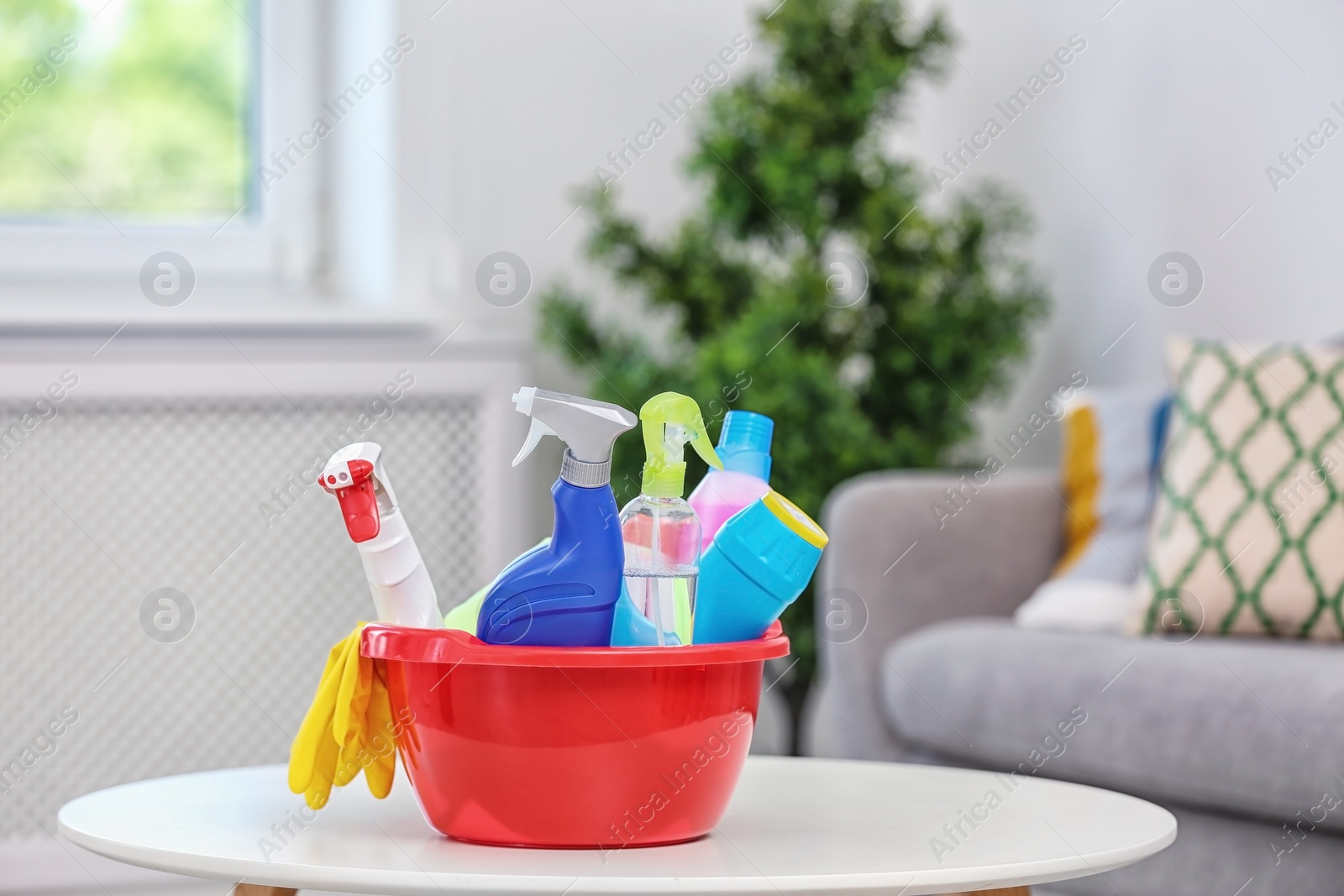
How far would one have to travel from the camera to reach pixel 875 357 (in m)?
2.06

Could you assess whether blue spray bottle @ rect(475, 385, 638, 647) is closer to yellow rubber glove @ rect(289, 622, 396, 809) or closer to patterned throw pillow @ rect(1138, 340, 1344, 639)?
yellow rubber glove @ rect(289, 622, 396, 809)

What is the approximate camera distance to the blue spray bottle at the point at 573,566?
0.68m

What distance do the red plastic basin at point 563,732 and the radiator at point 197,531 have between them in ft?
4.16

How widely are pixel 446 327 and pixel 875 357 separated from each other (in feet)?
2.08

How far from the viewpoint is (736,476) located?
79 cm

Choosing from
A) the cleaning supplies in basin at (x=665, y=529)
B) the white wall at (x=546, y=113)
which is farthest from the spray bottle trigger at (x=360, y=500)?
the white wall at (x=546, y=113)

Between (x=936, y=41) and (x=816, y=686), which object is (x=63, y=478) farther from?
(x=936, y=41)

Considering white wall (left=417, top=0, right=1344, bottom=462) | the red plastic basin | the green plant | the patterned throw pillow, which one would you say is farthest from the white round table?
white wall (left=417, top=0, right=1344, bottom=462)

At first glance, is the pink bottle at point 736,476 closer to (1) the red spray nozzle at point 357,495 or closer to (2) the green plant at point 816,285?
(1) the red spray nozzle at point 357,495

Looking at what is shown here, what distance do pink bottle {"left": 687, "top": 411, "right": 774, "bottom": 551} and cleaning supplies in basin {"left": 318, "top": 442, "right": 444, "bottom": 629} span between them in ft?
0.52

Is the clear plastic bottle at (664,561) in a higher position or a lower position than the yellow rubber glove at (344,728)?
lower

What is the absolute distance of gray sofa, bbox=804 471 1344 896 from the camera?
1.19m

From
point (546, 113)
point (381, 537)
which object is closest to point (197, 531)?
point (546, 113)

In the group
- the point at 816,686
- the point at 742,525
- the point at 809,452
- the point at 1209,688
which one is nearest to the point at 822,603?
the point at 809,452
